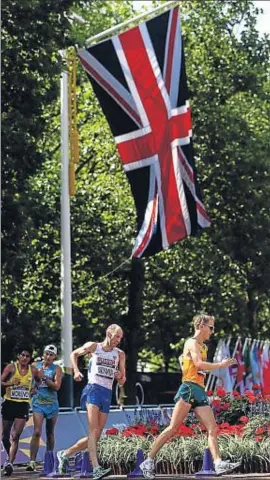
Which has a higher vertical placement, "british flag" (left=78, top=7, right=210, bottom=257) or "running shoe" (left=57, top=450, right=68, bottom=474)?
"british flag" (left=78, top=7, right=210, bottom=257)

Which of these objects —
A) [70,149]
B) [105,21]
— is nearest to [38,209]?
[70,149]

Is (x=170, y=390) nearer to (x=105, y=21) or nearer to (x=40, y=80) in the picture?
(x=105, y=21)

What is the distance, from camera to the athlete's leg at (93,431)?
12339 mm

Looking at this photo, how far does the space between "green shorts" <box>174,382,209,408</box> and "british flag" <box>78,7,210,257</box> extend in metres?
10.9

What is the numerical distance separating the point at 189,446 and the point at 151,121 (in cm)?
1154

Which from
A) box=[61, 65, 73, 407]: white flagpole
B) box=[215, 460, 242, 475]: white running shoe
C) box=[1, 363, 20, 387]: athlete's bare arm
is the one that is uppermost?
box=[61, 65, 73, 407]: white flagpole

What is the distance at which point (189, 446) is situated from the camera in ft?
42.3

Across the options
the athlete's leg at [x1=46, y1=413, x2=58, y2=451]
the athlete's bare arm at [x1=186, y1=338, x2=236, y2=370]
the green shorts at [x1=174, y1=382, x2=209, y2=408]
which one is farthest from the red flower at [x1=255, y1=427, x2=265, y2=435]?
the athlete's leg at [x1=46, y1=413, x2=58, y2=451]

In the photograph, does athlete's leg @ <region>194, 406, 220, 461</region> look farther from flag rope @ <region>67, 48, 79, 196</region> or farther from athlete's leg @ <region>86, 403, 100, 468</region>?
flag rope @ <region>67, 48, 79, 196</region>

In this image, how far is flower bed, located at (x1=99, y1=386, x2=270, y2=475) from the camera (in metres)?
12.5

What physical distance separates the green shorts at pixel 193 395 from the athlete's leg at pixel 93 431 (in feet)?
3.59

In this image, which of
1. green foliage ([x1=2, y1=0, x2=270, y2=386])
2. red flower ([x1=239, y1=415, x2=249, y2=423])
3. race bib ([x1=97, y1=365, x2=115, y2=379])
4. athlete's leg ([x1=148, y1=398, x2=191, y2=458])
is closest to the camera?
athlete's leg ([x1=148, y1=398, x2=191, y2=458])

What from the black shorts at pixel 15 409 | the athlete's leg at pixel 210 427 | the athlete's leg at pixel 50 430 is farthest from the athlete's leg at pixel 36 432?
the athlete's leg at pixel 210 427

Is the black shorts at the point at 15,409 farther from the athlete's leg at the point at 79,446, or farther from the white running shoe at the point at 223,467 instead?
the white running shoe at the point at 223,467
